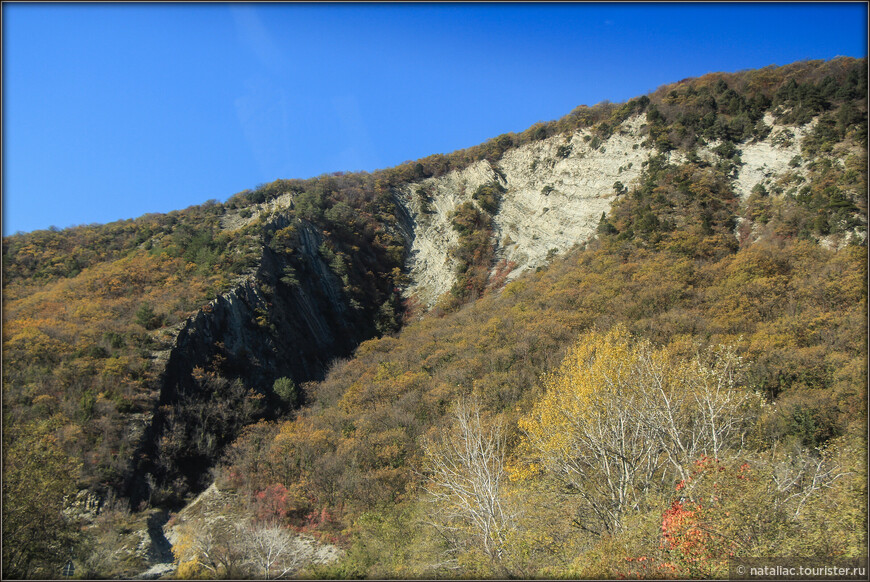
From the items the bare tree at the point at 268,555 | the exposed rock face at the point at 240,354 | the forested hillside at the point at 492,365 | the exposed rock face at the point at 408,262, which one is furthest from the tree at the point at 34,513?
the exposed rock face at the point at 408,262

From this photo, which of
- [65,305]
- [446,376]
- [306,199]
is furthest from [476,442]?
[306,199]

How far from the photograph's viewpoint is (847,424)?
55.9 feet

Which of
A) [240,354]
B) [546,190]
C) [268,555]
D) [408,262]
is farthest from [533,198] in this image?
[268,555]

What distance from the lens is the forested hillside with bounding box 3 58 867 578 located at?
1132 centimetres

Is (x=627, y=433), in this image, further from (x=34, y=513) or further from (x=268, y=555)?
(x=34, y=513)

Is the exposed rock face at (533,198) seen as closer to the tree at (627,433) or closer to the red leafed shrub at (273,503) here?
the red leafed shrub at (273,503)

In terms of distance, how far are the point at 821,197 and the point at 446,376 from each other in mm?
31315

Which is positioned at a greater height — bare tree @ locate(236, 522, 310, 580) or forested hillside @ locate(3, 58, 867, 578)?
forested hillside @ locate(3, 58, 867, 578)

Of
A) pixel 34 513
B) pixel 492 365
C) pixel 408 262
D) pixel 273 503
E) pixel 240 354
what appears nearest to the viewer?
pixel 34 513

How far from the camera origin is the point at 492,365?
27.5m

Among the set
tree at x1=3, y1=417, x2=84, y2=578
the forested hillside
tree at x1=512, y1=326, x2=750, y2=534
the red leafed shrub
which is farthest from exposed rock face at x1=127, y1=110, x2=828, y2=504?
tree at x1=512, y1=326, x2=750, y2=534

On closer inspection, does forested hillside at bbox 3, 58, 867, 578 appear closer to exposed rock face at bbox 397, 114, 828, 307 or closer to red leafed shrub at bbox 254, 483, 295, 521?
red leafed shrub at bbox 254, 483, 295, 521

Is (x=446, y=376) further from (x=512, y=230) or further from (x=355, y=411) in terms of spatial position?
(x=512, y=230)

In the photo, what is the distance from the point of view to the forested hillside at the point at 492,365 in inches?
446
